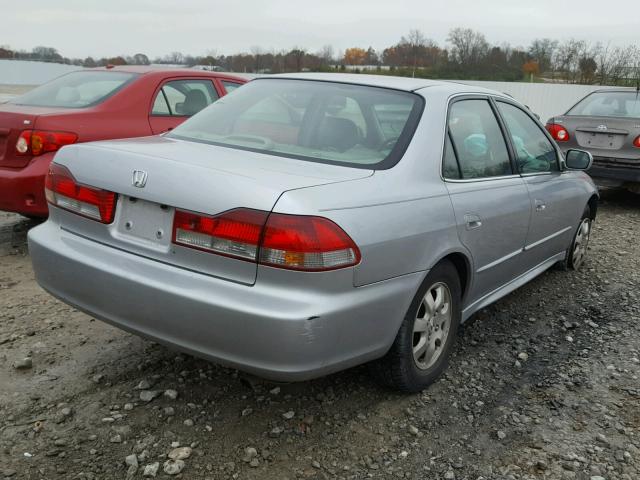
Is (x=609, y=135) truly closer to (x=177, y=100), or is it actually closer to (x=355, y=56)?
(x=177, y=100)

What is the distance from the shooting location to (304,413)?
2930 mm

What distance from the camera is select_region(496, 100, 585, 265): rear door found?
4.01 metres

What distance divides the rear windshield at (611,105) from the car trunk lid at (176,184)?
23.9 ft

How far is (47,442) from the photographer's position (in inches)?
102

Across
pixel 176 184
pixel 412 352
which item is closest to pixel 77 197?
pixel 176 184

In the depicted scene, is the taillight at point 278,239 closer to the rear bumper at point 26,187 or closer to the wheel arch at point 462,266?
the wheel arch at point 462,266

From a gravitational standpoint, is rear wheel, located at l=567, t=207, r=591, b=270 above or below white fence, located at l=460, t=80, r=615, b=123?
below

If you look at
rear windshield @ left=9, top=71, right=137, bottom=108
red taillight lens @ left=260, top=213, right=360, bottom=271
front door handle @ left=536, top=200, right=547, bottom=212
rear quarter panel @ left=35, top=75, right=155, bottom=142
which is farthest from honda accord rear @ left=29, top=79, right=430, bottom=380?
rear windshield @ left=9, top=71, right=137, bottom=108

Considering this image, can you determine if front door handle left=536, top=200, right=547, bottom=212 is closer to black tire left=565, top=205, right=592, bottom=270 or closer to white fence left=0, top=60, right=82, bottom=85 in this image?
black tire left=565, top=205, right=592, bottom=270

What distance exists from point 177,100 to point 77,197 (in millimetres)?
3440

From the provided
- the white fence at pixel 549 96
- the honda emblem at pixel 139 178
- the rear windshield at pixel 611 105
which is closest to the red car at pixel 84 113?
the honda emblem at pixel 139 178

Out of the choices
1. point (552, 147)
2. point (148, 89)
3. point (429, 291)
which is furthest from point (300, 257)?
point (148, 89)

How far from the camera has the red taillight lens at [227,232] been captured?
2.32 metres

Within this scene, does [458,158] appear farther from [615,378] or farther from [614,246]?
[614,246]
